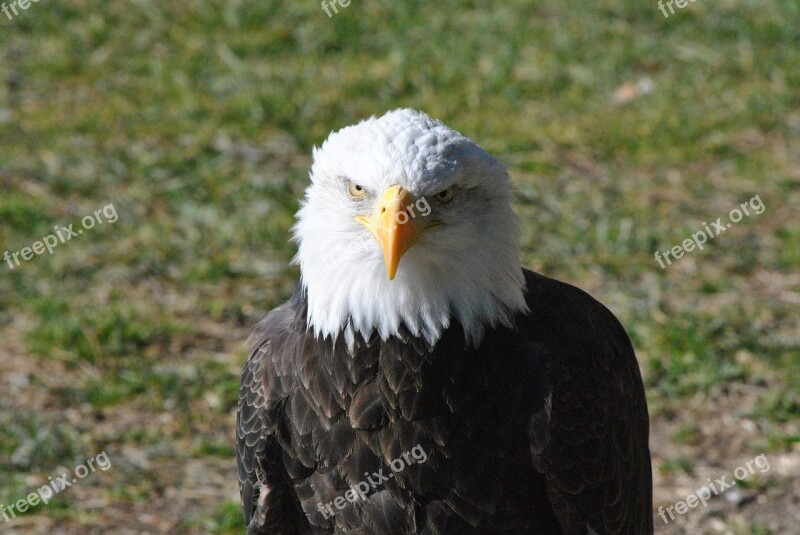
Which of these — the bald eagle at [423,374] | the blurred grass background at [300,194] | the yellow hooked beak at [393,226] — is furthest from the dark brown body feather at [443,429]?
the blurred grass background at [300,194]

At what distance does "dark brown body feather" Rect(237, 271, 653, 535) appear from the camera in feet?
11.9

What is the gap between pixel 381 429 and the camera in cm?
365

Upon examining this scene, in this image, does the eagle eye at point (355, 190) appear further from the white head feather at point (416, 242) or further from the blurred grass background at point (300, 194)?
the blurred grass background at point (300, 194)

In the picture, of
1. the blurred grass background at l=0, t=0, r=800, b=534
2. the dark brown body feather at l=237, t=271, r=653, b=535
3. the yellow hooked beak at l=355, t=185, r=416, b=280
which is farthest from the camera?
the blurred grass background at l=0, t=0, r=800, b=534

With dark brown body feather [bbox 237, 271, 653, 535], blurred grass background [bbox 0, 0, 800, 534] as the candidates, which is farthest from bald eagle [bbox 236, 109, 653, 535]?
blurred grass background [bbox 0, 0, 800, 534]

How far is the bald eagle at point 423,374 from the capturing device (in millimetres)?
3469

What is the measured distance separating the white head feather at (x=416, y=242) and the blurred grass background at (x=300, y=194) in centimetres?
177

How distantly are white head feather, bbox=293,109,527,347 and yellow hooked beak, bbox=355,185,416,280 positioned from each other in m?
0.04

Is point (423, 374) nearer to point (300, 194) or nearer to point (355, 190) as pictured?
point (355, 190)

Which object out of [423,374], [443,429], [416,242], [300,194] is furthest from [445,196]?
[300,194]

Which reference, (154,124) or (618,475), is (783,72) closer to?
(154,124)

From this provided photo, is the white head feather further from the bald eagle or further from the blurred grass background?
the blurred grass background

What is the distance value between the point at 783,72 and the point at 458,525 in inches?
229

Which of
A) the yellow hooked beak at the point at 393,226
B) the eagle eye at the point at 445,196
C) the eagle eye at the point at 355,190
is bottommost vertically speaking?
the yellow hooked beak at the point at 393,226
